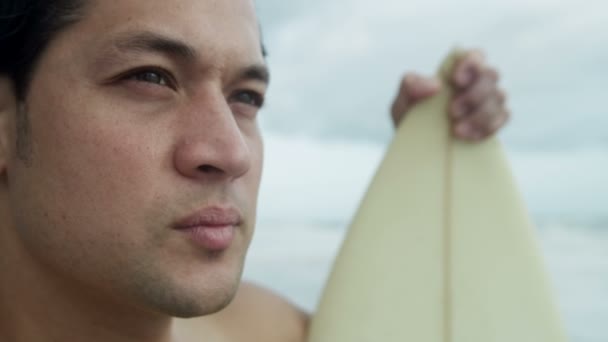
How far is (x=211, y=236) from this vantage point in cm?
130

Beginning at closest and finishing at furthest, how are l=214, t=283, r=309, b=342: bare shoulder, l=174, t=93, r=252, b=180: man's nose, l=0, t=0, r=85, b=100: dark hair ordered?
l=174, t=93, r=252, b=180: man's nose < l=0, t=0, r=85, b=100: dark hair < l=214, t=283, r=309, b=342: bare shoulder

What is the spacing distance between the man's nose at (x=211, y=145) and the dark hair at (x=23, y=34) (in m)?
0.35

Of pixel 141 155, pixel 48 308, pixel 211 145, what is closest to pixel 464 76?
pixel 211 145

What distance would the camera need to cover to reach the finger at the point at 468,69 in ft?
5.49

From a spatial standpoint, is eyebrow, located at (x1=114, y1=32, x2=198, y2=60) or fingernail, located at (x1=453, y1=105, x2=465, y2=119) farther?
fingernail, located at (x1=453, y1=105, x2=465, y2=119)

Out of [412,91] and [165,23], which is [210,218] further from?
[412,91]

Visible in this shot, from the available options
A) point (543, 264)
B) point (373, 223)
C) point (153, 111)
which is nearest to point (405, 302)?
point (373, 223)

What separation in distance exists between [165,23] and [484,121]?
82 centimetres

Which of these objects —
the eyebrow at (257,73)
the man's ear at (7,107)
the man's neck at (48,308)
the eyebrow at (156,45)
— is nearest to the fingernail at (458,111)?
the eyebrow at (257,73)

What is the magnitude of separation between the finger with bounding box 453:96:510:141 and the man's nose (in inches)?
24.6

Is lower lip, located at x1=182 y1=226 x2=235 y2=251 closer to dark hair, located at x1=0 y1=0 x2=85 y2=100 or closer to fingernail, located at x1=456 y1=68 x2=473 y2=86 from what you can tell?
dark hair, located at x1=0 y1=0 x2=85 y2=100

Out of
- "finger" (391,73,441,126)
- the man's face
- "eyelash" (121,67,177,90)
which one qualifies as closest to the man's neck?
the man's face

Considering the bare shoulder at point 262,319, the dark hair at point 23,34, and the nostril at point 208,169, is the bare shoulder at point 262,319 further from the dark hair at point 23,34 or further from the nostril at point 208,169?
the dark hair at point 23,34

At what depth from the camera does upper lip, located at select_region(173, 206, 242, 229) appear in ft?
4.21
